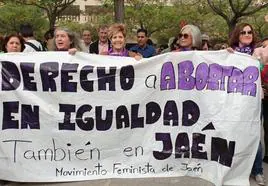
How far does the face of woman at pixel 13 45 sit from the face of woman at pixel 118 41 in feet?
3.34

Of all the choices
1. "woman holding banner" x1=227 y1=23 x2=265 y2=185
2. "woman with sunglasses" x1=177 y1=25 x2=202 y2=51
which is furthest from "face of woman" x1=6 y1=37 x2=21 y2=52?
"woman holding banner" x1=227 y1=23 x2=265 y2=185

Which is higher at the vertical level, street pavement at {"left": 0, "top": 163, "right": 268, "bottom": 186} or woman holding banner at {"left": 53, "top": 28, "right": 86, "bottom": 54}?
A: woman holding banner at {"left": 53, "top": 28, "right": 86, "bottom": 54}

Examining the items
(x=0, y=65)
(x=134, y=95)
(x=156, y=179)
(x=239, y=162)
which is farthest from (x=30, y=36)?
(x=239, y=162)

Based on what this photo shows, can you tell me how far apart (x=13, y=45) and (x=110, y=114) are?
1314 mm

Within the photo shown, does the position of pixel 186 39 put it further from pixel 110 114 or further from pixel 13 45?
pixel 13 45

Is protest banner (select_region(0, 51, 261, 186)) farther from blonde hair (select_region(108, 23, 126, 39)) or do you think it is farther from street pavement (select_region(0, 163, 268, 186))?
blonde hair (select_region(108, 23, 126, 39))

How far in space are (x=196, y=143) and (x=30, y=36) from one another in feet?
10.9

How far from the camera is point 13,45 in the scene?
5.41 m

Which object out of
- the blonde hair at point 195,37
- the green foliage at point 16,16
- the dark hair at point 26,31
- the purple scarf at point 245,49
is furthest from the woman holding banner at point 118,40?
the green foliage at point 16,16

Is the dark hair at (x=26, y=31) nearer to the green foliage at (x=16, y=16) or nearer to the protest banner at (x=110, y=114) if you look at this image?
the protest banner at (x=110, y=114)

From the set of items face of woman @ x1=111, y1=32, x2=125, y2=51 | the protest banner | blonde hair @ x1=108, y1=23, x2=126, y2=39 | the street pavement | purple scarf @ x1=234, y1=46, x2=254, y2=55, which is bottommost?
the street pavement

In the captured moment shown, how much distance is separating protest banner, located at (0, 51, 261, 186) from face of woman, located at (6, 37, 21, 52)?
1.12 feet

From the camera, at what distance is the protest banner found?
5.04 meters

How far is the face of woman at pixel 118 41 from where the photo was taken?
5.38 meters
